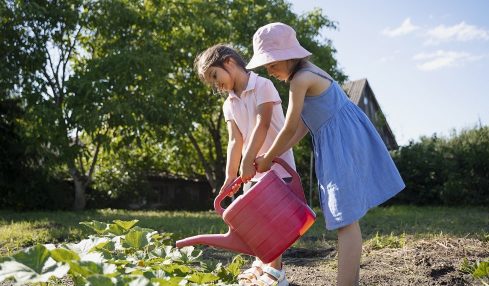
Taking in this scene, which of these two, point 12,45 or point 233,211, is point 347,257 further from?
point 12,45

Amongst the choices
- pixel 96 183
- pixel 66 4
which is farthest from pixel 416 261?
pixel 96 183

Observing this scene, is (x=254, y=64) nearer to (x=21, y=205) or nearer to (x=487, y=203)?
(x=21, y=205)

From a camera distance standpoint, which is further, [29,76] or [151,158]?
[151,158]

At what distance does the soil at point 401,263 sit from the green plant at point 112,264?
797 millimetres

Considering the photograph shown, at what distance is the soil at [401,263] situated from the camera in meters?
2.57

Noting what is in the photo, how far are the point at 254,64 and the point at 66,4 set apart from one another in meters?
7.72

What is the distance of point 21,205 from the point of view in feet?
33.2

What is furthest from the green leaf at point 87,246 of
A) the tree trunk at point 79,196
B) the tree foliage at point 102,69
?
the tree trunk at point 79,196

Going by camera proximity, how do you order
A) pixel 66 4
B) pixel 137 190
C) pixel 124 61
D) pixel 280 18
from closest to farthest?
pixel 124 61 < pixel 66 4 < pixel 280 18 < pixel 137 190

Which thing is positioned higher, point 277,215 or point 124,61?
point 124,61

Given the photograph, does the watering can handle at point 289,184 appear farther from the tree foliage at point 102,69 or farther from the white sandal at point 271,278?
the tree foliage at point 102,69

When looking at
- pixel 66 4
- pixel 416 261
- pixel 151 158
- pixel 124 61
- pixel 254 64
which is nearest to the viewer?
pixel 254 64

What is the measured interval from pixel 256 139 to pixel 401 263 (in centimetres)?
118

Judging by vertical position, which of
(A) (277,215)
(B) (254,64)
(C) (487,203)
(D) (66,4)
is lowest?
(C) (487,203)
